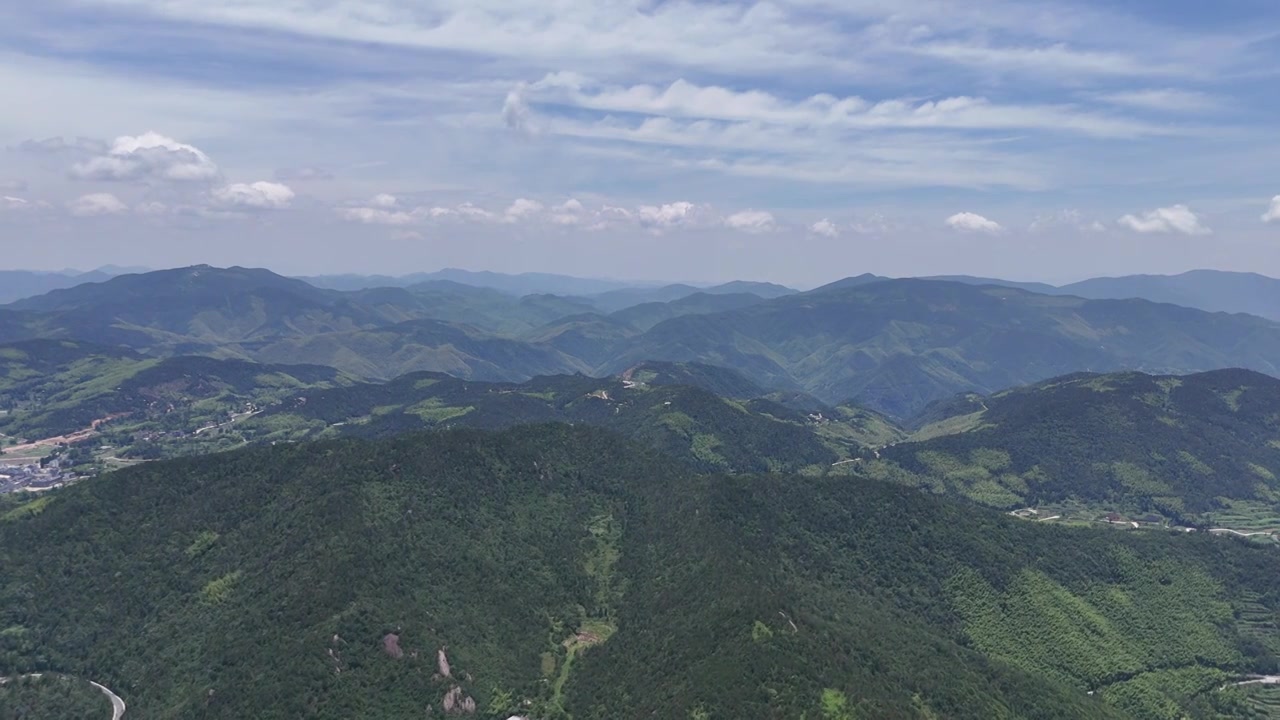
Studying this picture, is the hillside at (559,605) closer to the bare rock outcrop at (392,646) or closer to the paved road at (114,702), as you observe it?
the bare rock outcrop at (392,646)

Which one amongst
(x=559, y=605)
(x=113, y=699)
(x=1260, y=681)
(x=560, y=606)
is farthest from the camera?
(x=559, y=605)

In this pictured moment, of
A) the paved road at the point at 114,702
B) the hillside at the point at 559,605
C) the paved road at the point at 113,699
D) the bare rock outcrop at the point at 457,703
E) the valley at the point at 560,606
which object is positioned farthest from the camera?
the bare rock outcrop at the point at 457,703

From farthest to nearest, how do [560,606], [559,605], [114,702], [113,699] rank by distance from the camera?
[559,605] → [560,606] → [113,699] → [114,702]

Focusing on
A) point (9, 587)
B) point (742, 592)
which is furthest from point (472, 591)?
point (9, 587)

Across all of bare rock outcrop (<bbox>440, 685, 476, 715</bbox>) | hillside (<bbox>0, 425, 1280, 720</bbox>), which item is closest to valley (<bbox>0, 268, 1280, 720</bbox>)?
bare rock outcrop (<bbox>440, 685, 476, 715</bbox>)

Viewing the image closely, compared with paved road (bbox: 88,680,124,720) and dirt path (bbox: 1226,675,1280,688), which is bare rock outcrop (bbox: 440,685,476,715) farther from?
dirt path (bbox: 1226,675,1280,688)

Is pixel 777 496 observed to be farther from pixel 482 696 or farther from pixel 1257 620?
pixel 1257 620

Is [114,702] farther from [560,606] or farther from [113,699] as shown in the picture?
[560,606]

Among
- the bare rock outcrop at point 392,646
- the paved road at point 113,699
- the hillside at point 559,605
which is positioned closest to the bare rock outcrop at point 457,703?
the hillside at point 559,605

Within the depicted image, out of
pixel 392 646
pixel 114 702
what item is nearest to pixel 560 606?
pixel 392 646
